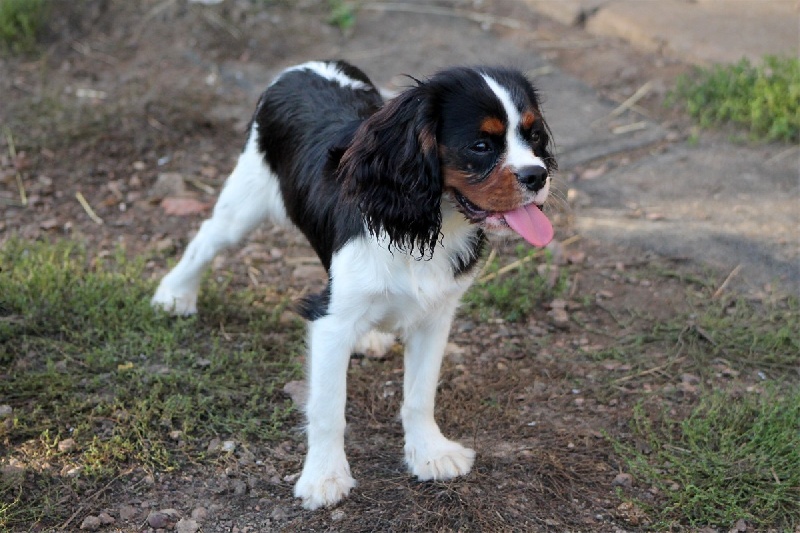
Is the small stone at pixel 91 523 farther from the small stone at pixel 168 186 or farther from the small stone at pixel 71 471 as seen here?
the small stone at pixel 168 186

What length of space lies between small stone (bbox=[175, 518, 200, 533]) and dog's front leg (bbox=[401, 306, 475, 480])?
790mm

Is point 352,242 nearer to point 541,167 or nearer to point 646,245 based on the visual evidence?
point 541,167

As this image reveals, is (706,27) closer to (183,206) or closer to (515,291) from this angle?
(515,291)

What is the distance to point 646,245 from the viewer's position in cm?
514

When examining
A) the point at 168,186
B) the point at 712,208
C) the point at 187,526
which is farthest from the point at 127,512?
the point at 712,208

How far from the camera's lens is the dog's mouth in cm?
299

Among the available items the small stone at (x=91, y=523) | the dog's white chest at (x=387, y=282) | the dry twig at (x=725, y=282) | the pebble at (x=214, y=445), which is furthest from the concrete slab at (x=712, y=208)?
the small stone at (x=91, y=523)

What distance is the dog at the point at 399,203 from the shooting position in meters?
3.00

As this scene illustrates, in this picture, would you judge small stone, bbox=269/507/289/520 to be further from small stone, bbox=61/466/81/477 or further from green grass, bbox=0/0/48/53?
green grass, bbox=0/0/48/53

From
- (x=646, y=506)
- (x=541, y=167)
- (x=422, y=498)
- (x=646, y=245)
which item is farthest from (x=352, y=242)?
(x=646, y=245)

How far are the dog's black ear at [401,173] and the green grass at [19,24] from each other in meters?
4.81

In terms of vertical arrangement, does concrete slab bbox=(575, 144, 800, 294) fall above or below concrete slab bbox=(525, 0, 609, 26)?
below

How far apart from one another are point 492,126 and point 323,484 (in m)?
1.36

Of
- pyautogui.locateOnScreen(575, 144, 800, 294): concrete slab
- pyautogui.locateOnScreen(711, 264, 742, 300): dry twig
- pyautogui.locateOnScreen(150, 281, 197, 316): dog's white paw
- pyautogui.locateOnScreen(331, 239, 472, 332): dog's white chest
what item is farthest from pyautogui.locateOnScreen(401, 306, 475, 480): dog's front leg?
pyautogui.locateOnScreen(575, 144, 800, 294): concrete slab
